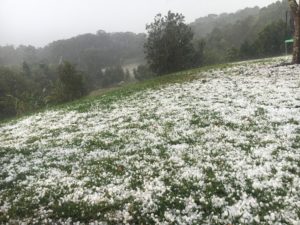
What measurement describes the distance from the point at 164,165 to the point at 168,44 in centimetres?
5614

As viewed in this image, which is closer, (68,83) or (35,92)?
(68,83)

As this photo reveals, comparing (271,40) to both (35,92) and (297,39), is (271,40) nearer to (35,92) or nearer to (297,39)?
(297,39)

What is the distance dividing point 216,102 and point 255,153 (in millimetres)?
11717

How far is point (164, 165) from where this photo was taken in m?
13.4

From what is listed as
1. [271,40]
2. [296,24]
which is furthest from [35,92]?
[296,24]

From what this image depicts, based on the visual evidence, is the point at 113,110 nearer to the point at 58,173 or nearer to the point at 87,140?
the point at 87,140

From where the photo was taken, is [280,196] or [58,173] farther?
[58,173]

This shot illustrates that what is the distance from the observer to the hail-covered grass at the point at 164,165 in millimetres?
9758

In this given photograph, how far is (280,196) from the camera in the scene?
32.6 feet

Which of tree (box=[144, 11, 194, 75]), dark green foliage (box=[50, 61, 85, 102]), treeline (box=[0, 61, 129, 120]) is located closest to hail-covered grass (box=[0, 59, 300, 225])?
tree (box=[144, 11, 194, 75])

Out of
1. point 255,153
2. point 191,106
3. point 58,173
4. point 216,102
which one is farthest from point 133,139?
point 216,102

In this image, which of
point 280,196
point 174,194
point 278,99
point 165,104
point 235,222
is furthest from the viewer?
point 165,104

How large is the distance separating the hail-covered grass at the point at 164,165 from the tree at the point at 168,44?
40849mm

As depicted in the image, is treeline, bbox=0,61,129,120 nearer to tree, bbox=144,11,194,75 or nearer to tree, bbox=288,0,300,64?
tree, bbox=144,11,194,75
